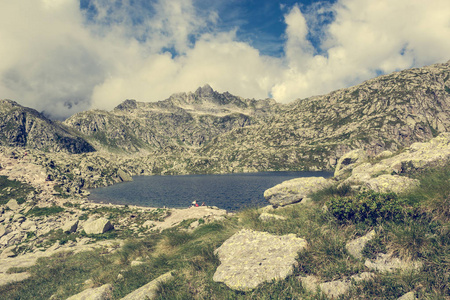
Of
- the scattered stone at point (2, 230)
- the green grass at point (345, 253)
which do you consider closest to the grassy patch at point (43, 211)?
the scattered stone at point (2, 230)

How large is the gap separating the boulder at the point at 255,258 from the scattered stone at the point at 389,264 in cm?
211

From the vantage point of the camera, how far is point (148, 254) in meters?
12.5

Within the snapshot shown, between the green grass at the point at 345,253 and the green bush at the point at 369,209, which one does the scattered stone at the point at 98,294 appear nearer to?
the green grass at the point at 345,253

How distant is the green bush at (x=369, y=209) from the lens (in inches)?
302

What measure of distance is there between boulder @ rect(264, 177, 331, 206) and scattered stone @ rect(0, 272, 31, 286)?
23379 millimetres

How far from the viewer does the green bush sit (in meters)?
7.68

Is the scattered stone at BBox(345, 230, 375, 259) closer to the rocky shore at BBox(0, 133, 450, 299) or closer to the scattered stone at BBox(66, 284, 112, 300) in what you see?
the rocky shore at BBox(0, 133, 450, 299)

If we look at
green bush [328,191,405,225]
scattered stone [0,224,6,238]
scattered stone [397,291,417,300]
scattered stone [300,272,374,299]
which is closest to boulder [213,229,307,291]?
scattered stone [300,272,374,299]

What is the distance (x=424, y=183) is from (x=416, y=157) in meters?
8.16

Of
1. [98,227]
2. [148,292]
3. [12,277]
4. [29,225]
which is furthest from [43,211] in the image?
[148,292]

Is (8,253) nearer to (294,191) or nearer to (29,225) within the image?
(29,225)

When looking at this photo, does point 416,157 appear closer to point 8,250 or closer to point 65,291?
point 65,291

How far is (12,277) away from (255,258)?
20759 mm

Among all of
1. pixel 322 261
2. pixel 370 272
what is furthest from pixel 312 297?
pixel 370 272
